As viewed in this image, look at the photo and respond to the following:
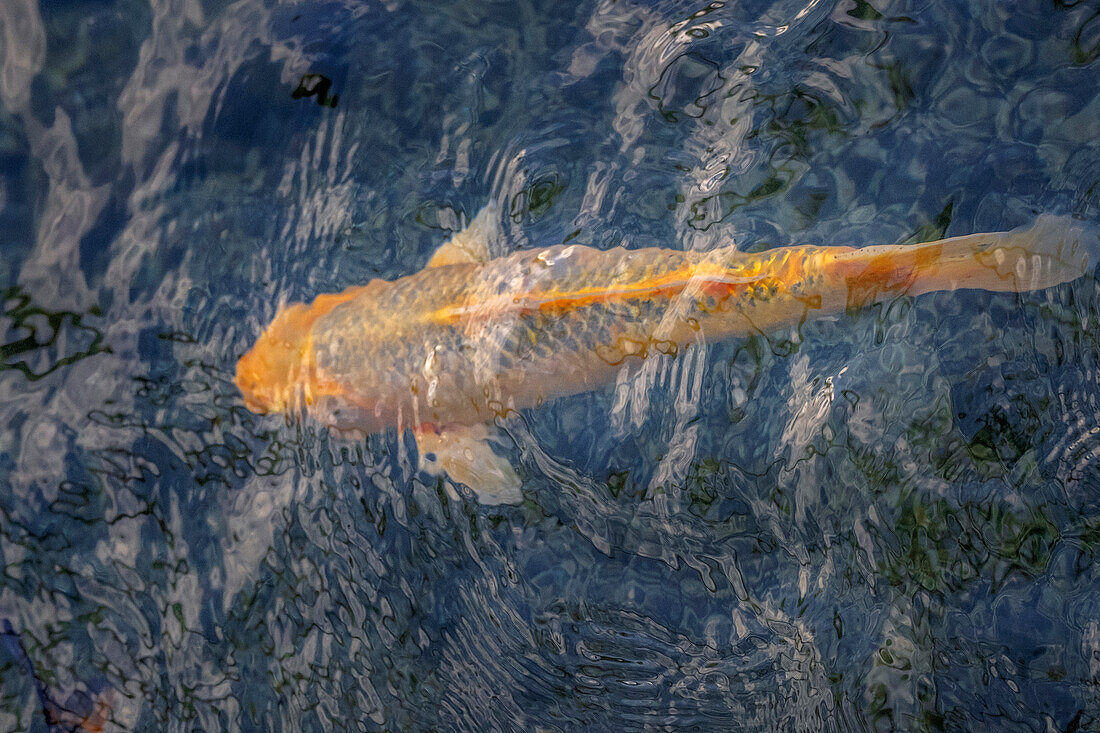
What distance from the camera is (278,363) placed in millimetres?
3230

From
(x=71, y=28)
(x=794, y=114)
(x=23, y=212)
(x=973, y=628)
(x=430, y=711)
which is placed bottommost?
(x=430, y=711)

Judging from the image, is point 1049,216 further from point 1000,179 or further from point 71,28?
point 71,28

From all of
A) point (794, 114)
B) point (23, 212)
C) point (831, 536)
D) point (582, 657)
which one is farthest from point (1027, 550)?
point (23, 212)

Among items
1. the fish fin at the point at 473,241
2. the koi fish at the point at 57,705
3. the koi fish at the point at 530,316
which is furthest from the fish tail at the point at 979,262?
the koi fish at the point at 57,705

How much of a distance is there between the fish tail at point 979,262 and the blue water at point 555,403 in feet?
0.24

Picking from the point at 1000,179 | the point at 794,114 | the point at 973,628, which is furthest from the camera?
the point at 794,114

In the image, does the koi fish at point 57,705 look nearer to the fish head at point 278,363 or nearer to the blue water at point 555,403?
the blue water at point 555,403

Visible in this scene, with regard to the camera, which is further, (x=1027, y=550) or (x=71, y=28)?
(x=71, y=28)

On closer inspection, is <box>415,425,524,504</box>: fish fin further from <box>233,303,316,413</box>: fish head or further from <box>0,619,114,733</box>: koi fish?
<box>0,619,114,733</box>: koi fish

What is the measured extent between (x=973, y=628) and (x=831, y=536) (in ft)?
1.96

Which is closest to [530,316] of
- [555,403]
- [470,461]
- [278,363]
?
[555,403]

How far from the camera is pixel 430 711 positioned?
2871 millimetres

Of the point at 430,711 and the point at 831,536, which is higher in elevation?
the point at 831,536

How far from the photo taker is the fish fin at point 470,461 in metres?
3.05
